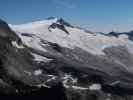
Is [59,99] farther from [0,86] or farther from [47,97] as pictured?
[0,86]

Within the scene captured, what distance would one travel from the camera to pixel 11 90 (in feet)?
653

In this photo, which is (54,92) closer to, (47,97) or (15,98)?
(47,97)

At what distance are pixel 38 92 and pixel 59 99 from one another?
12821 mm

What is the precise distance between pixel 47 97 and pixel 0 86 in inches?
1142

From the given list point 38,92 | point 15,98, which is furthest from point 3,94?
point 38,92

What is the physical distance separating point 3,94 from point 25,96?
1245 cm

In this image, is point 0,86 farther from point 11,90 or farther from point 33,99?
point 33,99

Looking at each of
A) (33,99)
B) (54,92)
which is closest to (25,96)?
(33,99)

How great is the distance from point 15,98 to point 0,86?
16.1 metres

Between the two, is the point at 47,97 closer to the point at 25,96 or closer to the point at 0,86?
the point at 25,96

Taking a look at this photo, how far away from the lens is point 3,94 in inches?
7392

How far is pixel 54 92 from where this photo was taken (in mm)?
199500

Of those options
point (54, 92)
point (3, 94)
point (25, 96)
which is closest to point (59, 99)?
point (54, 92)

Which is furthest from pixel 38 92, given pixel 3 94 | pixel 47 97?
pixel 3 94
